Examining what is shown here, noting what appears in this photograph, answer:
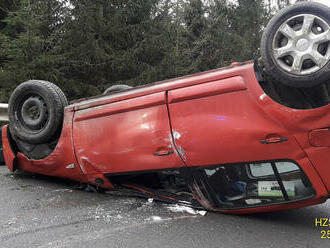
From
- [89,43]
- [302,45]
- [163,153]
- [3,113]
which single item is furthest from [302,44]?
[89,43]

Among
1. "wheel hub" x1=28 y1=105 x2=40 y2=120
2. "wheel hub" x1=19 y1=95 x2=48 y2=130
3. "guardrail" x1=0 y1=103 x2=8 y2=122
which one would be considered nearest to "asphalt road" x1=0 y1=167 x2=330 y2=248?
"wheel hub" x1=19 y1=95 x2=48 y2=130

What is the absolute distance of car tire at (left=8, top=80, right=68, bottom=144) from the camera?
3.93 m

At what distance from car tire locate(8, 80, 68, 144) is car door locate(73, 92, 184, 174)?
0.34 meters

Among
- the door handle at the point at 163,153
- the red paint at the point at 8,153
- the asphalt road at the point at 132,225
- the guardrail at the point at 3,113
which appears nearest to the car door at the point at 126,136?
the door handle at the point at 163,153

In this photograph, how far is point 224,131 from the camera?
2818 mm

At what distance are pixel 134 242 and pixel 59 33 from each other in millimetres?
8908

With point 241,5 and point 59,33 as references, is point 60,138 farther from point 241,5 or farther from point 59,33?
point 241,5

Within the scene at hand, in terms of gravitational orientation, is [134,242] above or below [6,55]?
below

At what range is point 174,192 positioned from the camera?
3.46 m

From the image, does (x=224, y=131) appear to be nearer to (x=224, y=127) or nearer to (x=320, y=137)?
(x=224, y=127)

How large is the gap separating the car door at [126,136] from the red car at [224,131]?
0.03 ft

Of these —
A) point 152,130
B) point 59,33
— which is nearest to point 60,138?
point 152,130

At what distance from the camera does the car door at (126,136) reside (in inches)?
124

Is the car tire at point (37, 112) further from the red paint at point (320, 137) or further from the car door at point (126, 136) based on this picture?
the red paint at point (320, 137)
